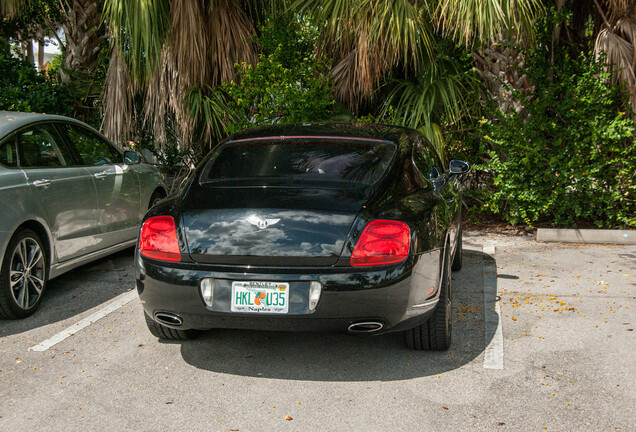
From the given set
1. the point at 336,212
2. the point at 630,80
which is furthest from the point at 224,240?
the point at 630,80

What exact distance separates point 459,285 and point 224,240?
9.40 ft

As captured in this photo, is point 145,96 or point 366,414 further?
point 145,96

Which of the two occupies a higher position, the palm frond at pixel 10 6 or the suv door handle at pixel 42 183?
the palm frond at pixel 10 6

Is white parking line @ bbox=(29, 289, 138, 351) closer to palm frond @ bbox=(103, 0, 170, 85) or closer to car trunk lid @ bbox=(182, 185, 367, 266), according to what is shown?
car trunk lid @ bbox=(182, 185, 367, 266)

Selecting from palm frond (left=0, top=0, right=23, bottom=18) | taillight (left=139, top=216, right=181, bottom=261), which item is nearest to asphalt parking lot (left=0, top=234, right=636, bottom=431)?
taillight (left=139, top=216, right=181, bottom=261)

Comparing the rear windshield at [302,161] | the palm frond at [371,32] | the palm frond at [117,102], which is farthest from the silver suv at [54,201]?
the palm frond at [371,32]

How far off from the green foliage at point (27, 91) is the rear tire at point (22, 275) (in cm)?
465

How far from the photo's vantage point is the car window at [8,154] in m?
4.69

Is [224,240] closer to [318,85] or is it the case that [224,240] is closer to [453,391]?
[453,391]

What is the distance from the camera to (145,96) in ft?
29.2

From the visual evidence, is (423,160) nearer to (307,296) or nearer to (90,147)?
(307,296)

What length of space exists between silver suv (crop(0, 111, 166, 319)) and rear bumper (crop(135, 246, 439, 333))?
1639mm

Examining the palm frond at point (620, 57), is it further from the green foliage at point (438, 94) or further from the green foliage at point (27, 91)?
the green foliage at point (27, 91)

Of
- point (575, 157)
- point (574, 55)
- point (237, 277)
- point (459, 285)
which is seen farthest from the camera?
point (574, 55)
